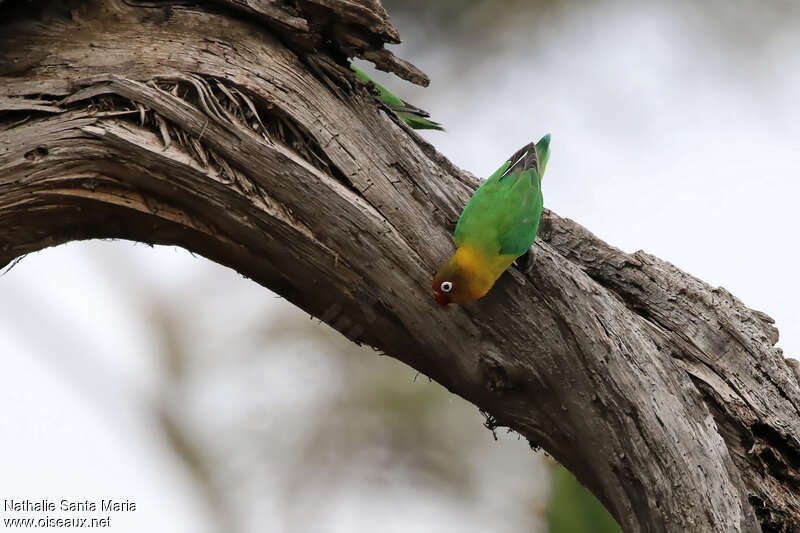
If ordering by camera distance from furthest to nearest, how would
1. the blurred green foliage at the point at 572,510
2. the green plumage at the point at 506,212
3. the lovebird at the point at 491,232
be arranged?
the blurred green foliage at the point at 572,510 < the green plumage at the point at 506,212 < the lovebird at the point at 491,232


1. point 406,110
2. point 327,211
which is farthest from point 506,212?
point 406,110

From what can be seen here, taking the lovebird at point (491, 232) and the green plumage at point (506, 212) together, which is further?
the green plumage at point (506, 212)

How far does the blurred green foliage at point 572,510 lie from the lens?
3.32 m

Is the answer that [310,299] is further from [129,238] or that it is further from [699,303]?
[699,303]

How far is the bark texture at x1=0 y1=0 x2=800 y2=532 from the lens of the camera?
2451 millimetres

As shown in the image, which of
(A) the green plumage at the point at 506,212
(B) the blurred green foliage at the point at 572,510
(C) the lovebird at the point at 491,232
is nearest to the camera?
(C) the lovebird at the point at 491,232

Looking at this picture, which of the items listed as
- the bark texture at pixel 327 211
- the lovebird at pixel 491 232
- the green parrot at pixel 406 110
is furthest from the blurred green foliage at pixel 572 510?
the green parrot at pixel 406 110

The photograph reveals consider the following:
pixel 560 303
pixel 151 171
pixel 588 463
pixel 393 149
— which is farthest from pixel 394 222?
pixel 588 463

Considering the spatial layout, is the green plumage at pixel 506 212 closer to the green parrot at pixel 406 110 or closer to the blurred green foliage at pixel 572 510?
the green parrot at pixel 406 110

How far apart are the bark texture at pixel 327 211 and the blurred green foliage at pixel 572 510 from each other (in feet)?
2.16

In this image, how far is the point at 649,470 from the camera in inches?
97.8

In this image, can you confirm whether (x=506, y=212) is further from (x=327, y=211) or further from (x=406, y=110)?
(x=406, y=110)

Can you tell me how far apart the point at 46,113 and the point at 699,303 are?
289 cm

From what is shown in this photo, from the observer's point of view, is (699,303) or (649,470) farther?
(699,303)
